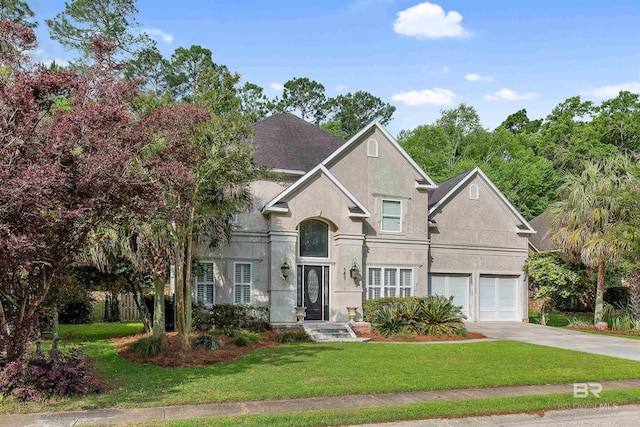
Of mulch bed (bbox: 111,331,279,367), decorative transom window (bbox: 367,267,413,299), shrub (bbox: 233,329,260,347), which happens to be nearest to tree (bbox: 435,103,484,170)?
decorative transom window (bbox: 367,267,413,299)

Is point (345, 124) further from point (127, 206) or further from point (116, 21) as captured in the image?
point (127, 206)

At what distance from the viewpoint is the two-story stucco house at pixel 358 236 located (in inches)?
790

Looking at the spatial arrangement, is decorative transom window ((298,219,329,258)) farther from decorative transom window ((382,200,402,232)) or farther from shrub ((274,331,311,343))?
shrub ((274,331,311,343))

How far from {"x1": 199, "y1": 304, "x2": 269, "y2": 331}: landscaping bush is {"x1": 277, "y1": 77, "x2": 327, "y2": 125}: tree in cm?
4373

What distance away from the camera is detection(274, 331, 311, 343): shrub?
17.3 m

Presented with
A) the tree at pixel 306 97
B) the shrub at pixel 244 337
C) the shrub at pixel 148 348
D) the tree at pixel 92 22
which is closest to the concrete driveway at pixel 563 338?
the shrub at pixel 244 337

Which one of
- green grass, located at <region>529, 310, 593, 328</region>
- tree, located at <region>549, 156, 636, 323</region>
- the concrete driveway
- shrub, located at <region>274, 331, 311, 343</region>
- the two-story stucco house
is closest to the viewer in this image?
the concrete driveway

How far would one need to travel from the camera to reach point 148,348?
13.3 metres

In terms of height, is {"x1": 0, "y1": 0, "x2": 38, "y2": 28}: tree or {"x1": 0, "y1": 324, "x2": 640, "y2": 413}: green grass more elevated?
{"x1": 0, "y1": 0, "x2": 38, "y2": 28}: tree

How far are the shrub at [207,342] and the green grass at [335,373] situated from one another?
1082 mm

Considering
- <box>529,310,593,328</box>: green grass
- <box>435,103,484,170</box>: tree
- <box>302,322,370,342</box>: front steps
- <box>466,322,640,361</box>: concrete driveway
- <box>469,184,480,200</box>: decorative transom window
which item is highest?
<box>435,103,484,170</box>: tree

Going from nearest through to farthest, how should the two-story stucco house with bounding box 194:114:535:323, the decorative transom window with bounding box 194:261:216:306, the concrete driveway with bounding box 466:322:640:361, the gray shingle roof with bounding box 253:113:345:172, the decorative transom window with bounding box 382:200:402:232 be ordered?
the concrete driveway with bounding box 466:322:640:361 < the decorative transom window with bounding box 194:261:216:306 < the two-story stucco house with bounding box 194:114:535:323 < the gray shingle roof with bounding box 253:113:345:172 < the decorative transom window with bounding box 382:200:402:232

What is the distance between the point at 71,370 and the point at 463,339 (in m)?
13.3

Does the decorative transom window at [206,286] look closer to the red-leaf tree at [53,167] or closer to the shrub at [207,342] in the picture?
the shrub at [207,342]
